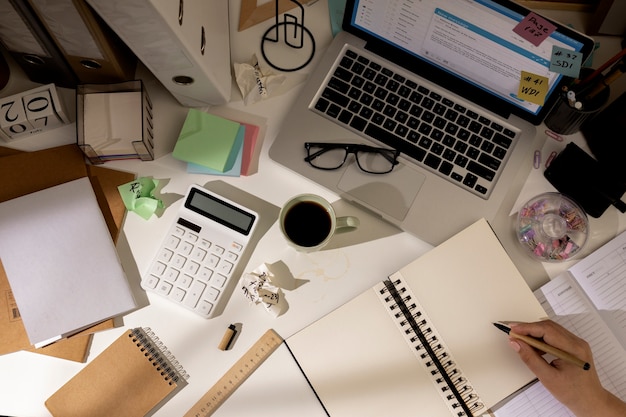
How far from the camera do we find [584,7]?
103cm

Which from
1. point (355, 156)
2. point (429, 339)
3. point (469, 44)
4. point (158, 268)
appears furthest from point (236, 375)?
point (469, 44)

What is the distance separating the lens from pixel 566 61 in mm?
777

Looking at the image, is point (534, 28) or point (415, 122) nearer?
point (534, 28)

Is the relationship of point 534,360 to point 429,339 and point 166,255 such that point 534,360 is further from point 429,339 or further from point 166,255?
point 166,255

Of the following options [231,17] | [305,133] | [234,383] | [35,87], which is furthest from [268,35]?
[234,383]

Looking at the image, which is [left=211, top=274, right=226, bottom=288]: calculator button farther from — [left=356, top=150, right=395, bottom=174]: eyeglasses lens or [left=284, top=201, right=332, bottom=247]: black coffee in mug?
[left=356, top=150, right=395, bottom=174]: eyeglasses lens

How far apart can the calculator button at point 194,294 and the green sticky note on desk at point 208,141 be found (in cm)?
21

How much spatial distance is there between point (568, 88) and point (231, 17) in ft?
2.16

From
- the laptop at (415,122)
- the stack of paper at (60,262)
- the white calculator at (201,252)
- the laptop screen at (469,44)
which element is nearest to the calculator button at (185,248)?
the white calculator at (201,252)

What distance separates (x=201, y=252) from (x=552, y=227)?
64 cm

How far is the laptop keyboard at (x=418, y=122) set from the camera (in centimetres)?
95

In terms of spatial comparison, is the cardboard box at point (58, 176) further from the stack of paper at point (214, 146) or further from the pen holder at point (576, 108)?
the pen holder at point (576, 108)

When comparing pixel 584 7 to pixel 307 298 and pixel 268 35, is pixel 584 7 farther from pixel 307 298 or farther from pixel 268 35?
pixel 307 298

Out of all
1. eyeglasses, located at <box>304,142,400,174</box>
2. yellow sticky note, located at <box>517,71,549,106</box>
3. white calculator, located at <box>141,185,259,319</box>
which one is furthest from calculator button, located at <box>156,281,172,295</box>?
yellow sticky note, located at <box>517,71,549,106</box>
